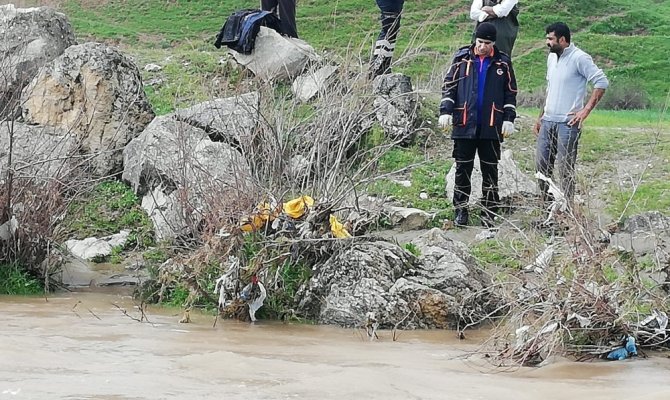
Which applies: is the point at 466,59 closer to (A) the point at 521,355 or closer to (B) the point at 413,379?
(A) the point at 521,355

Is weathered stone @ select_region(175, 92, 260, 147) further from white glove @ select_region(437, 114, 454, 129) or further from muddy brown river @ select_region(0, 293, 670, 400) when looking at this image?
muddy brown river @ select_region(0, 293, 670, 400)

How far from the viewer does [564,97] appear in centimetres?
805

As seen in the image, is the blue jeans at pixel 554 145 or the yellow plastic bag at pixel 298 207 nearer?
the yellow plastic bag at pixel 298 207

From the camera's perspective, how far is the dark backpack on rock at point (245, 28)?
36.5ft

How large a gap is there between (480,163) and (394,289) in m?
2.18

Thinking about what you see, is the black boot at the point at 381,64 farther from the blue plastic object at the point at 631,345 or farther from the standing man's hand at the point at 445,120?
the blue plastic object at the point at 631,345

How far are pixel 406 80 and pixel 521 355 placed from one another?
5585 mm

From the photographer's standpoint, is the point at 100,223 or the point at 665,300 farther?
the point at 100,223

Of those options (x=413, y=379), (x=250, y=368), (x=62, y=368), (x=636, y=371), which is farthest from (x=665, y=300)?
(x=62, y=368)

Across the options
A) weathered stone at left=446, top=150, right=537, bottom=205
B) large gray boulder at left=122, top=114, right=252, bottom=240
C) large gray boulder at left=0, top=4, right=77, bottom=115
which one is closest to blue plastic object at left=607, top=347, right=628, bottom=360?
large gray boulder at left=122, top=114, right=252, bottom=240

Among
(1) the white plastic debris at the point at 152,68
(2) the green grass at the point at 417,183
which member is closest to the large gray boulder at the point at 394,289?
(2) the green grass at the point at 417,183

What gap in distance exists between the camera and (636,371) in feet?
16.5

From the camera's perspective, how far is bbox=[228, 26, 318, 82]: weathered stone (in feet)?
35.4

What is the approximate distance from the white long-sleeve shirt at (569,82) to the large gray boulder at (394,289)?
67.6 inches
